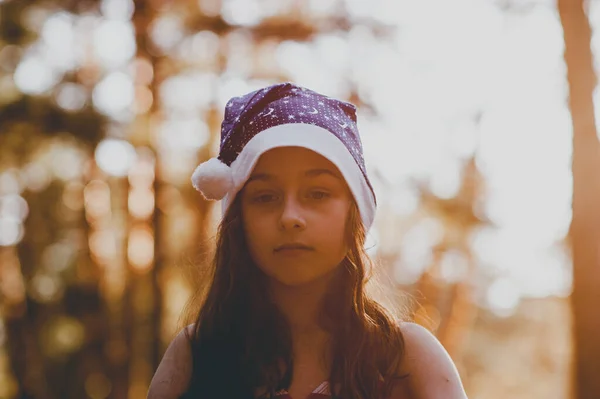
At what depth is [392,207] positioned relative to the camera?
400 inches

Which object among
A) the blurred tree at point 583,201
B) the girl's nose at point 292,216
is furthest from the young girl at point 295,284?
the blurred tree at point 583,201

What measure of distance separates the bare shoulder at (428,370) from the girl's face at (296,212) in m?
0.33

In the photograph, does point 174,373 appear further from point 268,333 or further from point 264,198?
point 264,198

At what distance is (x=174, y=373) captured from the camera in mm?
2031

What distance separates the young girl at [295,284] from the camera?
1.90 m

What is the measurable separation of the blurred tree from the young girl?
9.00ft

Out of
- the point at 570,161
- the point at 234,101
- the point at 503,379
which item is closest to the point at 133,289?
the point at 570,161

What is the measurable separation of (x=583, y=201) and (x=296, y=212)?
10.7 feet

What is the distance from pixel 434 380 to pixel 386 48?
869cm

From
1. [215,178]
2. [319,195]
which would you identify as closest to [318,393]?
[319,195]

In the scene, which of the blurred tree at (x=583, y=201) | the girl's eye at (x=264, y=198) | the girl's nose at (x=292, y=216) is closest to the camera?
the girl's nose at (x=292, y=216)

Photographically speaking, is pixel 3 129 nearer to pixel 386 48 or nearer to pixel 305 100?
pixel 386 48

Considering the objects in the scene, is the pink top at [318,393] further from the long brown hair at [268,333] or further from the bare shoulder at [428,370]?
the bare shoulder at [428,370]

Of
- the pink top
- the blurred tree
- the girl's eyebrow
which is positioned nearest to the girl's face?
the girl's eyebrow
